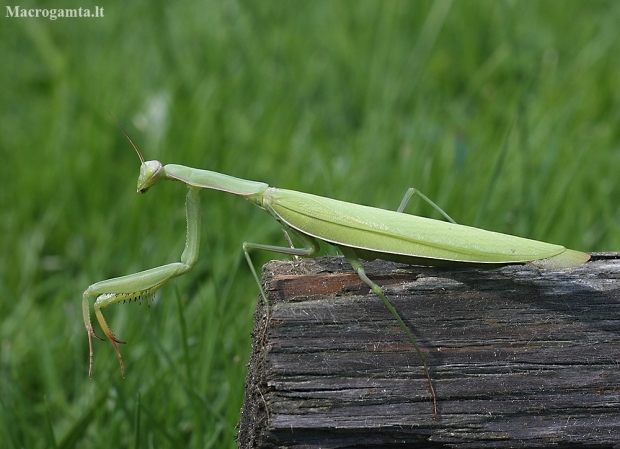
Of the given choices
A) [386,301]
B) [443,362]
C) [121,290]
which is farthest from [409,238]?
[121,290]

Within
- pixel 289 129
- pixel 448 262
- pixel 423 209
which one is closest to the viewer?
pixel 448 262

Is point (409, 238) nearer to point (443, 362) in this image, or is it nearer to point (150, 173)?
point (443, 362)

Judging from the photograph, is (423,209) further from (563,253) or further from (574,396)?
(574,396)

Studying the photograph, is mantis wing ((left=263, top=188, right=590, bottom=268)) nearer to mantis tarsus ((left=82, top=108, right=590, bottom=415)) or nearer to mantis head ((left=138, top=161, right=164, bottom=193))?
mantis tarsus ((left=82, top=108, right=590, bottom=415))

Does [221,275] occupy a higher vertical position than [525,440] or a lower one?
higher

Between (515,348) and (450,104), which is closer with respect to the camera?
(515,348)

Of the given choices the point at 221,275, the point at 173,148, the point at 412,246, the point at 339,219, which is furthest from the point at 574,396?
the point at 173,148

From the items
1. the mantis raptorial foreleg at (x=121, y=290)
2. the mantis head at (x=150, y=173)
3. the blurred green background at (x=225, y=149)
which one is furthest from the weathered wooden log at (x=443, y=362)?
the mantis head at (x=150, y=173)
